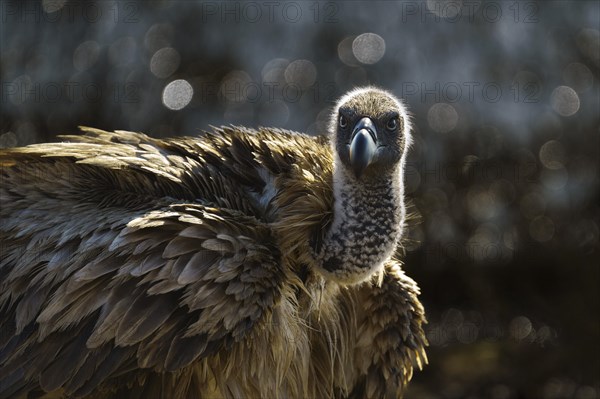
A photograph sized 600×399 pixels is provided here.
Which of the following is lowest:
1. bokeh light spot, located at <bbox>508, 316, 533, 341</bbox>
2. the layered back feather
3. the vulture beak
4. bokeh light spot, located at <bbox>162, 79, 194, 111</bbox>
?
bokeh light spot, located at <bbox>508, 316, 533, 341</bbox>

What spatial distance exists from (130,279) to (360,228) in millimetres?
964

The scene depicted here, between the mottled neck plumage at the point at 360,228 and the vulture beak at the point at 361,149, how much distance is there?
0.13 metres

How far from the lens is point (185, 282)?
3244mm

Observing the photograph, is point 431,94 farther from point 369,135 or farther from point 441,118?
point 369,135

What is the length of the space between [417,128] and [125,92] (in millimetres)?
2283

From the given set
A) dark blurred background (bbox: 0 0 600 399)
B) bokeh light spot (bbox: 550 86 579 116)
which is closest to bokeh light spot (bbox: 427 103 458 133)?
dark blurred background (bbox: 0 0 600 399)

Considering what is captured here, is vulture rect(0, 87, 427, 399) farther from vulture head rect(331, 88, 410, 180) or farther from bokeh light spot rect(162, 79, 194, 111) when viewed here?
bokeh light spot rect(162, 79, 194, 111)

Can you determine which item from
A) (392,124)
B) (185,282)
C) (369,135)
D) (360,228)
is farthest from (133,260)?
(392,124)

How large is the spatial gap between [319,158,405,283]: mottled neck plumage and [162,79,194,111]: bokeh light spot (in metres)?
3.19

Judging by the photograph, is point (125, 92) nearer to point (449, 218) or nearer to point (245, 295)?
point (449, 218)

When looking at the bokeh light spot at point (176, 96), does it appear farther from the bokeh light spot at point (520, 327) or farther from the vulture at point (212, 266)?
the bokeh light spot at point (520, 327)

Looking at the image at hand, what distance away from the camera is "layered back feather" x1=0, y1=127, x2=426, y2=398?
325 cm

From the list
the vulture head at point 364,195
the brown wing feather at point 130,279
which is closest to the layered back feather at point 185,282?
the brown wing feather at point 130,279

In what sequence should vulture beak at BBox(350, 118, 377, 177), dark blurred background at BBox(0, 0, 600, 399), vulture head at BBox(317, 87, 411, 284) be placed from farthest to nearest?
dark blurred background at BBox(0, 0, 600, 399)
vulture head at BBox(317, 87, 411, 284)
vulture beak at BBox(350, 118, 377, 177)
